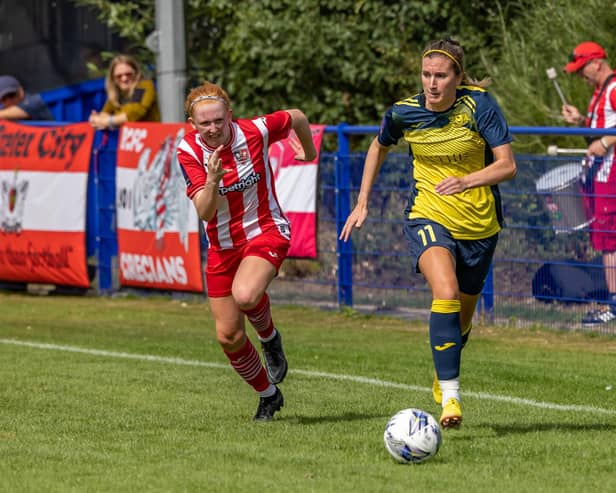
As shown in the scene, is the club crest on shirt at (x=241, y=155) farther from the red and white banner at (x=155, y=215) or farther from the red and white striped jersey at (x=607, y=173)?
the red and white banner at (x=155, y=215)

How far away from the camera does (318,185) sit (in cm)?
1342

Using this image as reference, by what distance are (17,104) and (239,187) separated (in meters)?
8.64

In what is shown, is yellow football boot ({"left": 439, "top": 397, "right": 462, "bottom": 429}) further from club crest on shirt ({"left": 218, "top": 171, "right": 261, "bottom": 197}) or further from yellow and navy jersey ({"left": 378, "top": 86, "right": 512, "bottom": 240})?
club crest on shirt ({"left": 218, "top": 171, "right": 261, "bottom": 197})

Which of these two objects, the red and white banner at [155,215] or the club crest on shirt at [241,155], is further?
the red and white banner at [155,215]

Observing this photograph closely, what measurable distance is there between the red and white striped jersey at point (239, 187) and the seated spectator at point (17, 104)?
8.29 meters

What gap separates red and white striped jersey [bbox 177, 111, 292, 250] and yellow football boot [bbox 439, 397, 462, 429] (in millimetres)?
1534

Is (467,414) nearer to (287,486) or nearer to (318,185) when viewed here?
(287,486)

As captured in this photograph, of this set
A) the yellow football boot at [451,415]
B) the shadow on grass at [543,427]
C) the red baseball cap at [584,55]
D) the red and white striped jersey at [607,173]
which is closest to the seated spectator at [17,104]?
the red baseball cap at [584,55]

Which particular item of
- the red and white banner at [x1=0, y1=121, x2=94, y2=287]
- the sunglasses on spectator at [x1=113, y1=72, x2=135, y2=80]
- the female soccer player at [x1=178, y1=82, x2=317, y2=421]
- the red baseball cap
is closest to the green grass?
the female soccer player at [x1=178, y1=82, x2=317, y2=421]

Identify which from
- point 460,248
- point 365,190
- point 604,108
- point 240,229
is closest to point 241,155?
point 240,229

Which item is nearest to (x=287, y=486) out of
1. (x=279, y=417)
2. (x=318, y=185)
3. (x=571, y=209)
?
(x=279, y=417)

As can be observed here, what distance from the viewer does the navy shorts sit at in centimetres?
770

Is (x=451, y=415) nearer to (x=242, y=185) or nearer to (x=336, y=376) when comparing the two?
(x=242, y=185)

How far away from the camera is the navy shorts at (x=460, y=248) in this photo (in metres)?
7.70
